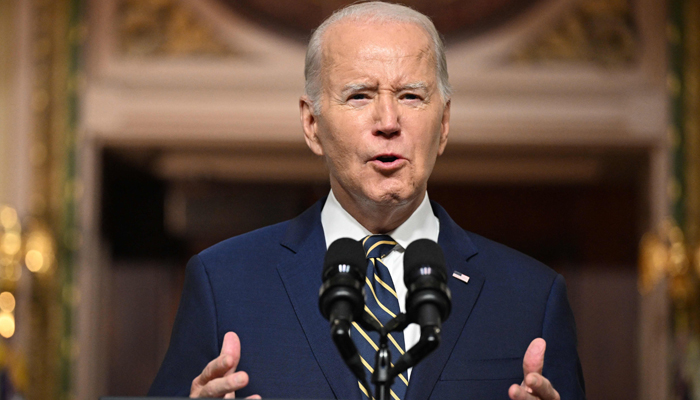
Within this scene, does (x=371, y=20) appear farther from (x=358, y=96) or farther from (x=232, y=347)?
(x=232, y=347)

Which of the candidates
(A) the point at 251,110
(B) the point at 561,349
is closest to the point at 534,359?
(B) the point at 561,349

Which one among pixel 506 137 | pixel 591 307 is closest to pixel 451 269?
pixel 506 137

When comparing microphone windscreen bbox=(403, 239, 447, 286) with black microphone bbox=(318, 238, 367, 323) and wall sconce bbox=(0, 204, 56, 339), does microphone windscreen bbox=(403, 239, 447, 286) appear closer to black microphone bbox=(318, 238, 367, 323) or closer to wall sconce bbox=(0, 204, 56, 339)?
black microphone bbox=(318, 238, 367, 323)

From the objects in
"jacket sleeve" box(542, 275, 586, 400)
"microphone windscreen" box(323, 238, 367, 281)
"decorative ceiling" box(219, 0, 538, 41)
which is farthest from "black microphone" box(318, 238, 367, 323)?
"decorative ceiling" box(219, 0, 538, 41)

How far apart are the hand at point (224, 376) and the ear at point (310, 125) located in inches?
18.5

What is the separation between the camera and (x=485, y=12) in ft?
15.6

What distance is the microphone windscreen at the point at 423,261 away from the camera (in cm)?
117

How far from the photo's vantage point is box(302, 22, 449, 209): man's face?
1546mm

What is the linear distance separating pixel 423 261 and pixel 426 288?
0.04m

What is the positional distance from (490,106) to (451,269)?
10.1ft

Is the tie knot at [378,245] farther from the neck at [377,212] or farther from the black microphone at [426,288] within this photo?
the black microphone at [426,288]

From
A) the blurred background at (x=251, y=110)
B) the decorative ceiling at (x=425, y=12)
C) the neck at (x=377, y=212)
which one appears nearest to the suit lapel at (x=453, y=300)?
the neck at (x=377, y=212)

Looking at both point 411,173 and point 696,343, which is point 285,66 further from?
point 411,173

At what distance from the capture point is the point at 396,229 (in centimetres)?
167
